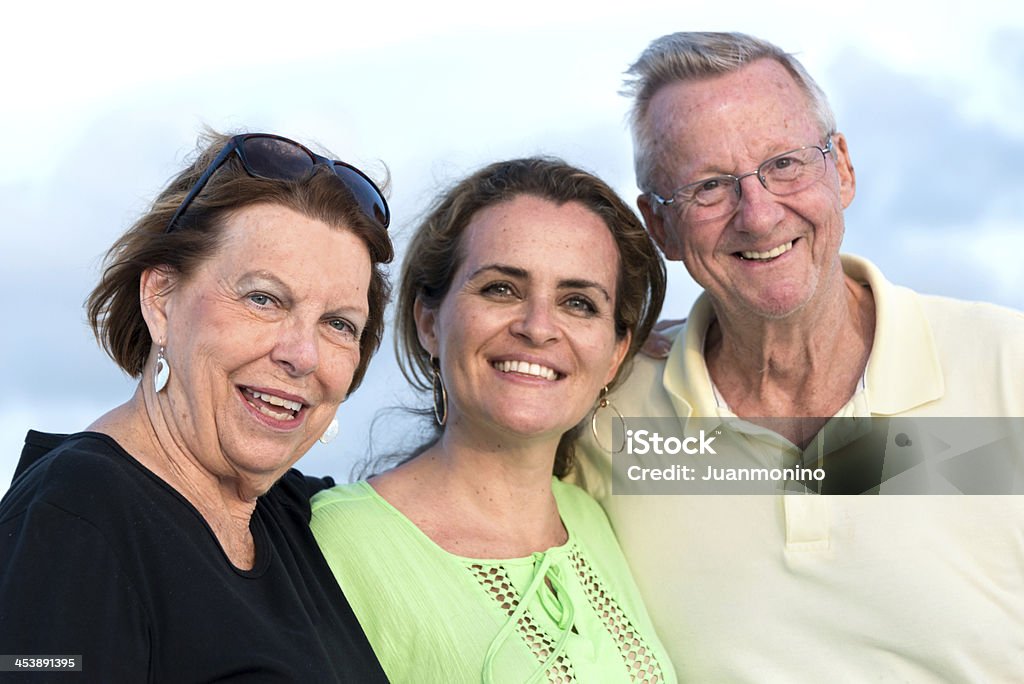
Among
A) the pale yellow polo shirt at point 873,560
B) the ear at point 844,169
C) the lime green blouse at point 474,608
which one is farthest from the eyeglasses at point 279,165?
the ear at point 844,169

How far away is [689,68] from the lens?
3766 millimetres

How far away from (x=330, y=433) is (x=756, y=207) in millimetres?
1662

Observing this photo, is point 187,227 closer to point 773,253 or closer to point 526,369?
point 526,369

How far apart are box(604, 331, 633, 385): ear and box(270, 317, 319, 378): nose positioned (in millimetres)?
1418

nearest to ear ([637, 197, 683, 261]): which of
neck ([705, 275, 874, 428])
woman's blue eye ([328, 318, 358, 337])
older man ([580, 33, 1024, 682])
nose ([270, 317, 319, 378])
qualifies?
older man ([580, 33, 1024, 682])

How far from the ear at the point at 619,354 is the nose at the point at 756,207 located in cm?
55

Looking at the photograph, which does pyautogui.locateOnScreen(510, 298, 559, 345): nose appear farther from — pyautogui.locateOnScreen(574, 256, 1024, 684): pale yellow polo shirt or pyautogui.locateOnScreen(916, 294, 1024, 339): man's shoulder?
pyautogui.locateOnScreen(916, 294, 1024, 339): man's shoulder

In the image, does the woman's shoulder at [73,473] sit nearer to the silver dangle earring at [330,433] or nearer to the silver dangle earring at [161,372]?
the silver dangle earring at [161,372]

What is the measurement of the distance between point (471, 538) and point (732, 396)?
1.18 m

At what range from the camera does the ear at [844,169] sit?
3.93 m

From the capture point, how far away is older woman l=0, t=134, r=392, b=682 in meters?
2.08

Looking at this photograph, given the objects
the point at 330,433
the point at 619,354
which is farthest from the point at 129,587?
the point at 619,354

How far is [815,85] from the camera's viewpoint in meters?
3.92

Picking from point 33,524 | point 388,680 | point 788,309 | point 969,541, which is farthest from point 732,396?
point 33,524
